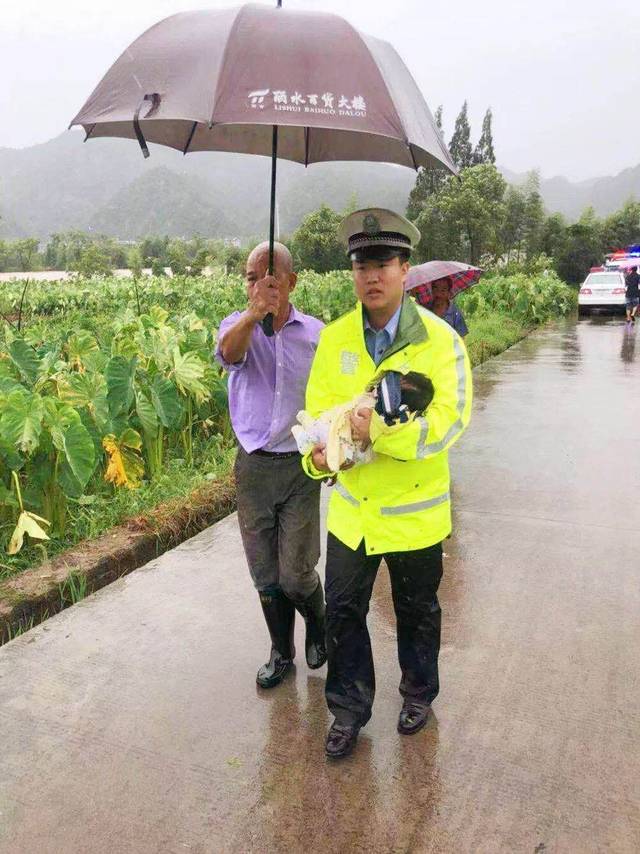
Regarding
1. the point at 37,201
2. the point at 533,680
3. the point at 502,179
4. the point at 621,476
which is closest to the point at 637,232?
the point at 502,179

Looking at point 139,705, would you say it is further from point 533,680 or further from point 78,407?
point 78,407

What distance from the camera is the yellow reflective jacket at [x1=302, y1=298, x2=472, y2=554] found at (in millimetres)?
2291

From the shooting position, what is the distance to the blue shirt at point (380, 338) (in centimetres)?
245

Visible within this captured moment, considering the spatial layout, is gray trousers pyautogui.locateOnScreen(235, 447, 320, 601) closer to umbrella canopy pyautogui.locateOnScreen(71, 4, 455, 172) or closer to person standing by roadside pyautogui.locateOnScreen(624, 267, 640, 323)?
umbrella canopy pyautogui.locateOnScreen(71, 4, 455, 172)

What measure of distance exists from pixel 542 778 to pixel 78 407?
326 cm

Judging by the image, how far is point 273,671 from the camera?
2947 millimetres

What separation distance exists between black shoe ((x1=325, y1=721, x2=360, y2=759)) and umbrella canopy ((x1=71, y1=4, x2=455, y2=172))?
1.88 meters

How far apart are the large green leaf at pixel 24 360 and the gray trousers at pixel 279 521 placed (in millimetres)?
2511

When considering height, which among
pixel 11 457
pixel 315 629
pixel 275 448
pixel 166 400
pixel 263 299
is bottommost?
pixel 315 629

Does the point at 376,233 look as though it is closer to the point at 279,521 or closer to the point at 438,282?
the point at 279,521

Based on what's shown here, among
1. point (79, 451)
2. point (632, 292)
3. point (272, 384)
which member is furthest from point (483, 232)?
point (272, 384)

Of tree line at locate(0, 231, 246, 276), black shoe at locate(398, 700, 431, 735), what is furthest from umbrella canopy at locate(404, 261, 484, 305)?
tree line at locate(0, 231, 246, 276)

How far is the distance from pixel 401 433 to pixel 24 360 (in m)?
3.40

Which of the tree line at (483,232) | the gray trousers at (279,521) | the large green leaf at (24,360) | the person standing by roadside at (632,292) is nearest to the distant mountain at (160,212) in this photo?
the tree line at (483,232)
